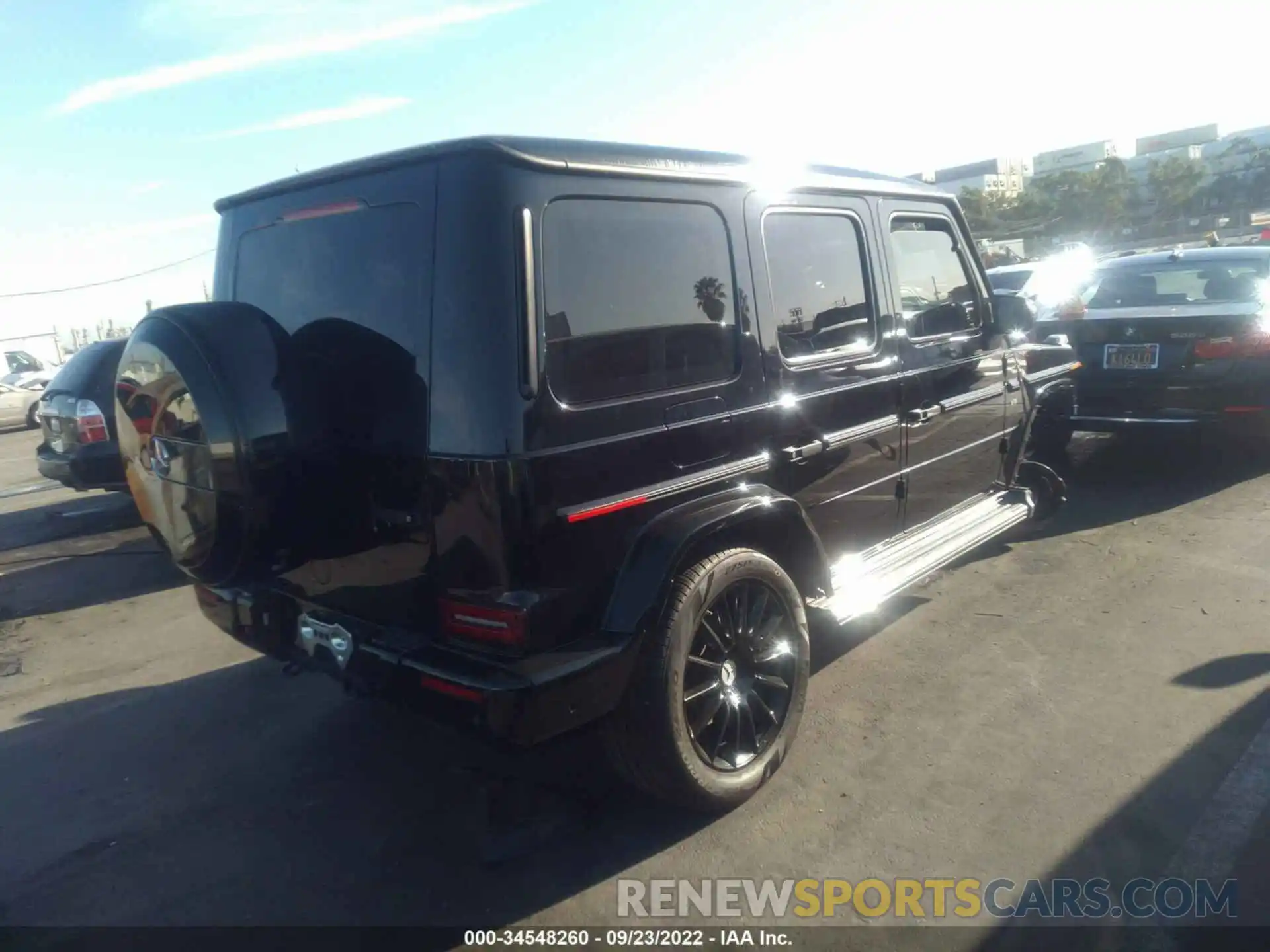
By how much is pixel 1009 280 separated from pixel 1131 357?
6.08m

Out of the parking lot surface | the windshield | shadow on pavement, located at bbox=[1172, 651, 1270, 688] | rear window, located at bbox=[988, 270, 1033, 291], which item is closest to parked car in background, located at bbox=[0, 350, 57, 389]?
the windshield

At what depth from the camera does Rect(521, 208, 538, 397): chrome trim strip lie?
2.57m

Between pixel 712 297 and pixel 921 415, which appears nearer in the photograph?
pixel 712 297

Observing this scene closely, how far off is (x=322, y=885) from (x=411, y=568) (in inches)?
41.1

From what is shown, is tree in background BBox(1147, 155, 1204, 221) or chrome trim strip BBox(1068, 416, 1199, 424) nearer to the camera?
chrome trim strip BBox(1068, 416, 1199, 424)

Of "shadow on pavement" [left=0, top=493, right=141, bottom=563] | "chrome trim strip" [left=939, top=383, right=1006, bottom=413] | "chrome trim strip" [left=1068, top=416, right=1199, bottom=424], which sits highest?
"chrome trim strip" [left=939, top=383, right=1006, bottom=413]

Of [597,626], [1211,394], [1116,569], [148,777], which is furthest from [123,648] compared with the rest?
[1211,394]

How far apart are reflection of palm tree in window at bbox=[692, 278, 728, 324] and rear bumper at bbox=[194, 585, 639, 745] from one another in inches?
44.8

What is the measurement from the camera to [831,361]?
3713 millimetres

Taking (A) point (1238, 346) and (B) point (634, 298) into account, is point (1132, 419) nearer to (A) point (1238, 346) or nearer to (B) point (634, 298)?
(A) point (1238, 346)

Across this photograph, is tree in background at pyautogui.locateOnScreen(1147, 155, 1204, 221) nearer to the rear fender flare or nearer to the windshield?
the windshield

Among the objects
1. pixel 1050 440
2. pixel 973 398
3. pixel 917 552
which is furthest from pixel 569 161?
pixel 1050 440

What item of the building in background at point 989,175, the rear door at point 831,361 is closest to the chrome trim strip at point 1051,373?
the rear door at point 831,361

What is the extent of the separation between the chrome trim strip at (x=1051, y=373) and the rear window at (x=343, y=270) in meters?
3.90
